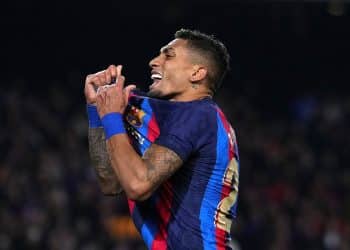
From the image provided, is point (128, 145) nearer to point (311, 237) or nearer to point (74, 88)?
point (311, 237)

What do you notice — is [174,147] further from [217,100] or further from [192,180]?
[217,100]

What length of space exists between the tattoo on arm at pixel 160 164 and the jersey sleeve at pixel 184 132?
0.09ft

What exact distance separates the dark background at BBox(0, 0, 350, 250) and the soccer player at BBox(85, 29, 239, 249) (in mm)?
6475

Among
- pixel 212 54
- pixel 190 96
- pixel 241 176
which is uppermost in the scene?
pixel 212 54

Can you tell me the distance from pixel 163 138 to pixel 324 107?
11123 millimetres

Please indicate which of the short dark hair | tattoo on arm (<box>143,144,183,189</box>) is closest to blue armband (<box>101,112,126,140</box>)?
tattoo on arm (<box>143,144,183,189</box>)

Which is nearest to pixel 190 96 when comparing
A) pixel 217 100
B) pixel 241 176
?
pixel 241 176

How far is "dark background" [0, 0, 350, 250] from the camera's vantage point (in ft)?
37.1

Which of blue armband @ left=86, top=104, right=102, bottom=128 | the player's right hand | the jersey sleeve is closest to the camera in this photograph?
the jersey sleeve

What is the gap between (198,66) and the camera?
14.3ft

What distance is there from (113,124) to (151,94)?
37 centimetres

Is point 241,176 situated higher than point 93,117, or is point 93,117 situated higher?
point 93,117

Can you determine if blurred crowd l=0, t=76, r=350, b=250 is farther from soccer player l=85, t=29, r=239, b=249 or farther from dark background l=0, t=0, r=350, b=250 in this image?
soccer player l=85, t=29, r=239, b=249

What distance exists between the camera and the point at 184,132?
4062 mm
